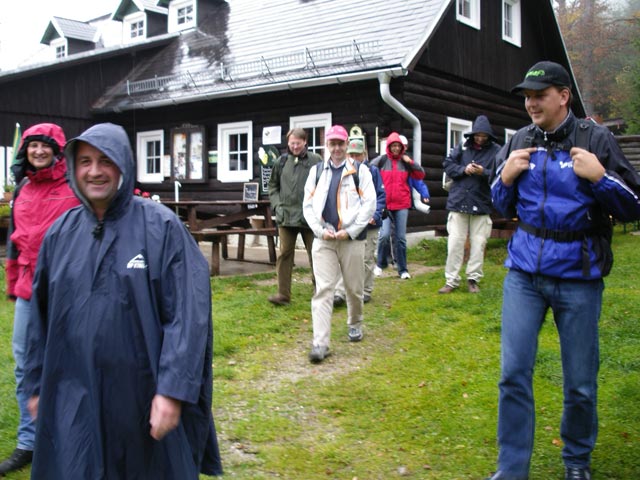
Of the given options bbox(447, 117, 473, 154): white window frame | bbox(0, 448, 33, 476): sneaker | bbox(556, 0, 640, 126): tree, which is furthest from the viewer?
bbox(556, 0, 640, 126): tree

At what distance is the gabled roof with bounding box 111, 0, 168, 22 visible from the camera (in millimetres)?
19859

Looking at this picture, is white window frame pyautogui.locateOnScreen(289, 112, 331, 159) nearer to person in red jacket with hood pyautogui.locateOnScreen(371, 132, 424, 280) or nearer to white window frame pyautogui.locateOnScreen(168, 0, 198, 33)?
person in red jacket with hood pyautogui.locateOnScreen(371, 132, 424, 280)

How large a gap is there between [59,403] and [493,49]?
1520 cm

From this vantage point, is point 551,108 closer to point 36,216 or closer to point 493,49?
point 36,216

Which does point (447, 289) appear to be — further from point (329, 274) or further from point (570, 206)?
point (570, 206)

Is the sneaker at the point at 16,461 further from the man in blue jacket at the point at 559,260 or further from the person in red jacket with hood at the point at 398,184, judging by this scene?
→ the person in red jacket with hood at the point at 398,184

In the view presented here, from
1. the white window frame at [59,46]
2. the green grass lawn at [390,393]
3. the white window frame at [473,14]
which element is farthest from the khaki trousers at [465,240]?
the white window frame at [59,46]

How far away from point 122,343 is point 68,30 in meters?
22.4

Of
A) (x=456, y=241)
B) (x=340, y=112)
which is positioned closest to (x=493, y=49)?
(x=340, y=112)

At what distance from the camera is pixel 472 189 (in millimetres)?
7500

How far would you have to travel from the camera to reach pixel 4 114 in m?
16.1

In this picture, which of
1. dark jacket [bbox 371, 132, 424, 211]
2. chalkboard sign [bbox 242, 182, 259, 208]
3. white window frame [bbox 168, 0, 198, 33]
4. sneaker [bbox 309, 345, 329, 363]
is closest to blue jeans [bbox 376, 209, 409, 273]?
dark jacket [bbox 371, 132, 424, 211]

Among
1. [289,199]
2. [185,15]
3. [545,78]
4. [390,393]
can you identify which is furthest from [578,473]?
[185,15]

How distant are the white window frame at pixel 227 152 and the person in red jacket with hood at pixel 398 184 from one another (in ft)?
19.8
